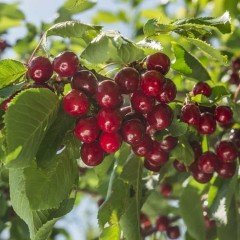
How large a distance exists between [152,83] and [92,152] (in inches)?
11.9

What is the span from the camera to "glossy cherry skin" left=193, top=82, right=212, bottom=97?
7.11ft

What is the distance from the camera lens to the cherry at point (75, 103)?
1.70 metres

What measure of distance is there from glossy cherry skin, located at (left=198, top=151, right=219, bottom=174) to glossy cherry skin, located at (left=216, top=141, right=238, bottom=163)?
1.4 inches

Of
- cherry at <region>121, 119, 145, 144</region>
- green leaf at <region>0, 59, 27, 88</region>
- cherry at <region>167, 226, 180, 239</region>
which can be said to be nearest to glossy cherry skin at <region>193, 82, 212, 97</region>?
cherry at <region>121, 119, 145, 144</region>

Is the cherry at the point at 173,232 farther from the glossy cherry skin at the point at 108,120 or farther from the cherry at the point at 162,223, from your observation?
the glossy cherry skin at the point at 108,120

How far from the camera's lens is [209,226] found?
10.3 feet

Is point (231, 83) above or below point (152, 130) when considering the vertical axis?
below

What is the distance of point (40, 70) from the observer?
5.74ft

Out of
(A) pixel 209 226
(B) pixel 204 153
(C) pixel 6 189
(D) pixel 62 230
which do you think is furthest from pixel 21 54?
(B) pixel 204 153

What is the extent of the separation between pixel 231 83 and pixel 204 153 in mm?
1057

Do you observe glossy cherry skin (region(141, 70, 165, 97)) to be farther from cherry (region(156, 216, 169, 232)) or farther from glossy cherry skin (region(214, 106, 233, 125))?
cherry (region(156, 216, 169, 232))

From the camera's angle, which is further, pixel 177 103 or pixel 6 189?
pixel 6 189

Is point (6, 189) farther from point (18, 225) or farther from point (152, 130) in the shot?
point (152, 130)

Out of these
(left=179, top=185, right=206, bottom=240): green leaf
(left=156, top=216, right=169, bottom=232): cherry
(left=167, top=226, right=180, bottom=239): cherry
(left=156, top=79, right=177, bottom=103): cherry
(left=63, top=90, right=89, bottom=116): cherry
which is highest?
(left=63, top=90, right=89, bottom=116): cherry
